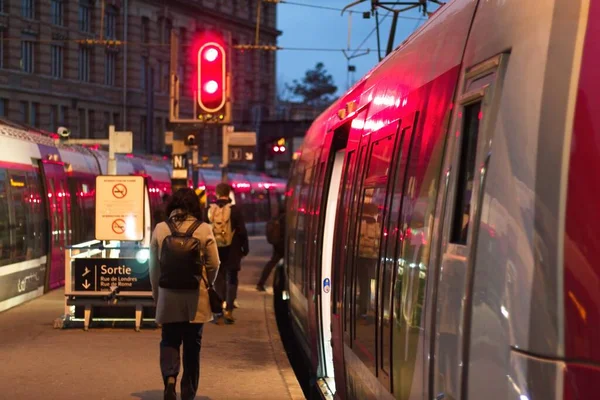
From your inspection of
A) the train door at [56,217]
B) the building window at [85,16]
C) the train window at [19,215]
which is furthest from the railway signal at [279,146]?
the building window at [85,16]

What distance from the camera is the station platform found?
9.86 metres

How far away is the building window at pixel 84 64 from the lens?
6244 centimetres

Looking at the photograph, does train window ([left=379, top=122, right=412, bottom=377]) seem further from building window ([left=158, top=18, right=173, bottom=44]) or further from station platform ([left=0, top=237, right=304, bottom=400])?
building window ([left=158, top=18, right=173, bottom=44])

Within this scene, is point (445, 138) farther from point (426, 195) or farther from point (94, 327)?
point (94, 327)

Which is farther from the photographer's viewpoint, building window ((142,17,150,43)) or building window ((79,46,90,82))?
building window ((142,17,150,43))

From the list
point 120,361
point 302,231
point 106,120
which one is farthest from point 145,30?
point 120,361

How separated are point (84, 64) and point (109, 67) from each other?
279cm

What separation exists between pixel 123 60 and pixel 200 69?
52214mm

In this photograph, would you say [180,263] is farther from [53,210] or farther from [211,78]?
[53,210]

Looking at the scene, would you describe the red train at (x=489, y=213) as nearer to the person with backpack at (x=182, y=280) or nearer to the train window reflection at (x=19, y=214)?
the person with backpack at (x=182, y=280)

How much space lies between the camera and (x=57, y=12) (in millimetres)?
58438

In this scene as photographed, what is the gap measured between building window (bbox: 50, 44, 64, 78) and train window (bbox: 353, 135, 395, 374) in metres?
54.2

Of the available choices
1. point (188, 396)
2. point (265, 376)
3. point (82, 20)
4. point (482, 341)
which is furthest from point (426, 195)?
point (82, 20)

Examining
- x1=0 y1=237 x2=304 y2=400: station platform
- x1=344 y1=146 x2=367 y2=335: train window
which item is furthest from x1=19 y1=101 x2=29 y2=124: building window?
x1=344 y1=146 x2=367 y2=335: train window
